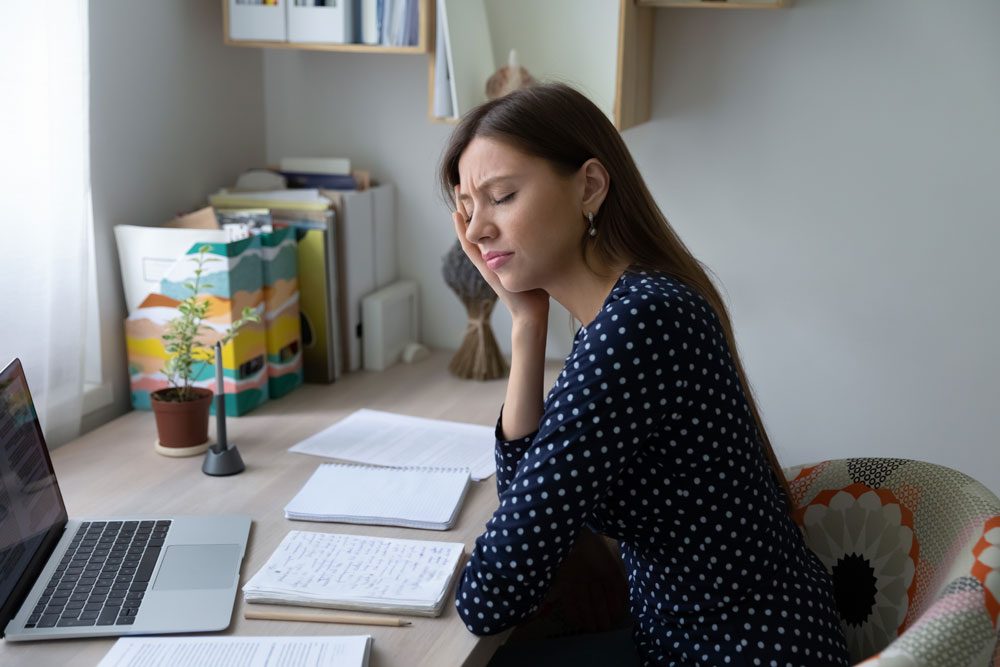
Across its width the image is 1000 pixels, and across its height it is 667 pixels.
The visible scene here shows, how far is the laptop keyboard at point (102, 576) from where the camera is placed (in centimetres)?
122

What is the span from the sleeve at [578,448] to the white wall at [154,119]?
1045mm

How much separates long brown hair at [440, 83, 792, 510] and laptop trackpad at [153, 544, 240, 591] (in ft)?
2.03

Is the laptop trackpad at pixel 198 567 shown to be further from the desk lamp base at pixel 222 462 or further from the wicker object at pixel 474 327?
the wicker object at pixel 474 327

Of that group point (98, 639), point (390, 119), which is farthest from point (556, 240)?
point (390, 119)

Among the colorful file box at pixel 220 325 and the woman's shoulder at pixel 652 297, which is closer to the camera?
the woman's shoulder at pixel 652 297

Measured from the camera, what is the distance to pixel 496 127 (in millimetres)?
1317

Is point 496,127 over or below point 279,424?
over

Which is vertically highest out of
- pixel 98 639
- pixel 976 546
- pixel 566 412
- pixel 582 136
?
pixel 582 136

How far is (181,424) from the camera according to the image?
5.70ft

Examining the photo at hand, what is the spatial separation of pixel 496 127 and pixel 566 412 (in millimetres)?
381

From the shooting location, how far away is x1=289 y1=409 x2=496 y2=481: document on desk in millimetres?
1737

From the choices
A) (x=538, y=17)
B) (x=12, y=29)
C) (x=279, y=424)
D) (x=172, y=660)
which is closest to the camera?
(x=172, y=660)

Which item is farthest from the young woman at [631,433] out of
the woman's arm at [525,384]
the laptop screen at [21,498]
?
the laptop screen at [21,498]

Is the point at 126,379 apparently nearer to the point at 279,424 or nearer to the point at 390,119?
the point at 279,424
